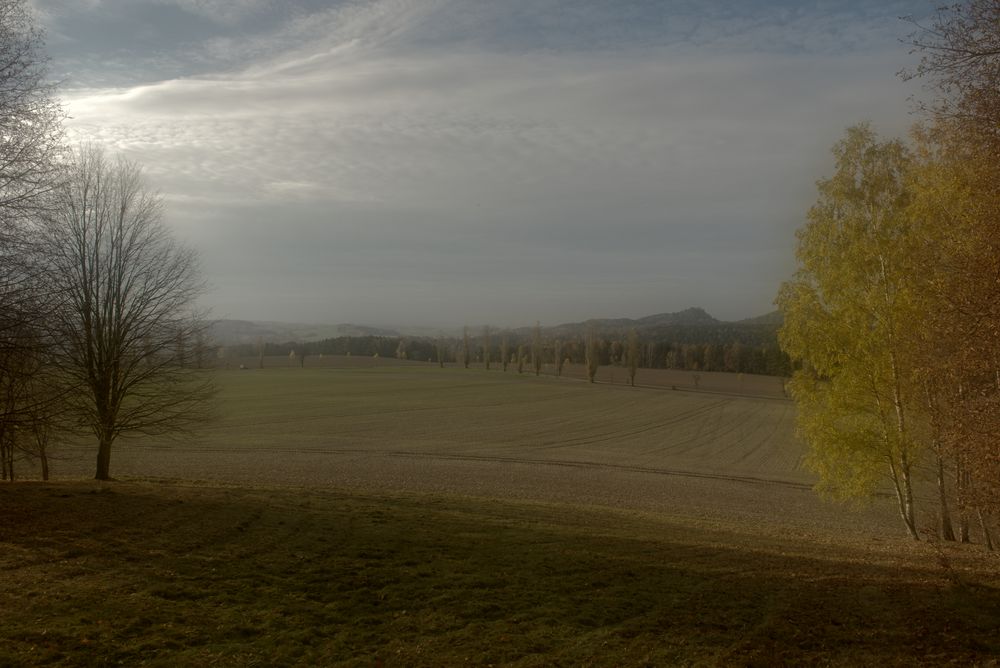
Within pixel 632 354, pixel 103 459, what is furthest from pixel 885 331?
pixel 632 354

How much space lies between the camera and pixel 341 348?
495ft

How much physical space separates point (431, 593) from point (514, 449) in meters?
33.2

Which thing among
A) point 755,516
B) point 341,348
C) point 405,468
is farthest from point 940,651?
point 341,348

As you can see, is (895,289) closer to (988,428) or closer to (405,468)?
(988,428)

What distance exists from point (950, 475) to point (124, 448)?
4065 cm

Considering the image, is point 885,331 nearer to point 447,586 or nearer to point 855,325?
point 855,325

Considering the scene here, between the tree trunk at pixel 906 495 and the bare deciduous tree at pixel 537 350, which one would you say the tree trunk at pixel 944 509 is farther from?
the bare deciduous tree at pixel 537 350

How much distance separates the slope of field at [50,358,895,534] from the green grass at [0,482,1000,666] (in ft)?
38.6

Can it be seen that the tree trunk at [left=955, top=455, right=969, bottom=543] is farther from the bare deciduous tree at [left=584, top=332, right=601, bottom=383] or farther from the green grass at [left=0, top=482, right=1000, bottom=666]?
the bare deciduous tree at [left=584, top=332, right=601, bottom=383]

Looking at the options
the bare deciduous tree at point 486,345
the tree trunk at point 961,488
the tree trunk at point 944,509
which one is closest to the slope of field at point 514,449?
the tree trunk at point 944,509

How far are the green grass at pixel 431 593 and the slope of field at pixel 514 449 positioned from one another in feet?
38.6

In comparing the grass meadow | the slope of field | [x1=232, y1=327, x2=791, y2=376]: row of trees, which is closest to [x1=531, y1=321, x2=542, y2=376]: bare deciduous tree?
[x1=232, y1=327, x2=791, y2=376]: row of trees

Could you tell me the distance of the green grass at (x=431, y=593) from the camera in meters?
7.09

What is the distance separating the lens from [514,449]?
138ft
